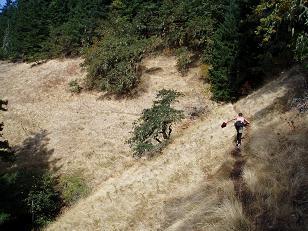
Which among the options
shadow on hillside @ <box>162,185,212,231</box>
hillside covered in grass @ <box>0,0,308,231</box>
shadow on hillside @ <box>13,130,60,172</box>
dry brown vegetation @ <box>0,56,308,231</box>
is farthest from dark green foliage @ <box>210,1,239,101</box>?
shadow on hillside @ <box>162,185,212,231</box>

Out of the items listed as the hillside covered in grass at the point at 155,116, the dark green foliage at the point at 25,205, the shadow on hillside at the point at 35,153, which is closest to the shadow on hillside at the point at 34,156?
the shadow on hillside at the point at 35,153

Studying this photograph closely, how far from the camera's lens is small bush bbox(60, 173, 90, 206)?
27.1 m

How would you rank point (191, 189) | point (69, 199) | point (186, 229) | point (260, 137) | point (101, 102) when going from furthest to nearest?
point (101, 102) → point (69, 199) → point (260, 137) → point (191, 189) → point (186, 229)

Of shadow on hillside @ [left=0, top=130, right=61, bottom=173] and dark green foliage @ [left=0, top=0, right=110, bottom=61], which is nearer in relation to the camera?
shadow on hillside @ [left=0, top=130, right=61, bottom=173]

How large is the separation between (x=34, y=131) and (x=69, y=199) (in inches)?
596

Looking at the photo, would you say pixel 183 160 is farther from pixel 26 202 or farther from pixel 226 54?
pixel 226 54

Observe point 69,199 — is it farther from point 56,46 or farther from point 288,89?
point 56,46

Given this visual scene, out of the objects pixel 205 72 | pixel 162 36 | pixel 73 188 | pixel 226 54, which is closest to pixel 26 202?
pixel 73 188

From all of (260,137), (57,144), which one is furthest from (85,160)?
(260,137)

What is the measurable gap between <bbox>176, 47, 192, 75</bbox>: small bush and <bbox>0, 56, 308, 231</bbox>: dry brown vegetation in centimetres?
90

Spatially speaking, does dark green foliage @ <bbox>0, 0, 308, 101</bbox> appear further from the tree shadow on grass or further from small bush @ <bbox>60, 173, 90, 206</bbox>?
the tree shadow on grass

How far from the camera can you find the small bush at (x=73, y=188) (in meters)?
27.1

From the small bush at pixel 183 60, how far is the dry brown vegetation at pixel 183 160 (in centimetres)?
90

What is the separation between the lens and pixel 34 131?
40688 millimetres
